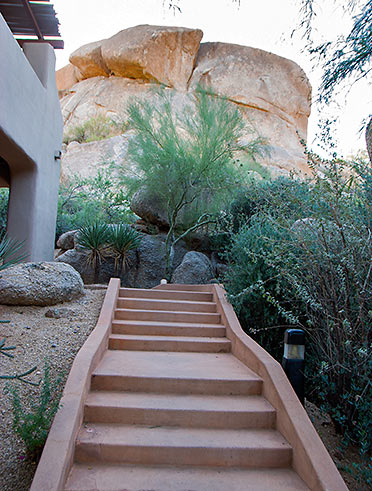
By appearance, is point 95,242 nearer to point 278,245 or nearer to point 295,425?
point 278,245

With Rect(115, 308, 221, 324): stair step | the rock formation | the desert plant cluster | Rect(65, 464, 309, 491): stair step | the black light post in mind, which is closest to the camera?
Rect(65, 464, 309, 491): stair step

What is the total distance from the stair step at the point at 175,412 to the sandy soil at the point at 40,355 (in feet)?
1.61

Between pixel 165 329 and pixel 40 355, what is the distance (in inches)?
73.9

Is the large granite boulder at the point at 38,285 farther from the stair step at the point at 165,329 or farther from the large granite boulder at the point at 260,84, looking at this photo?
the large granite boulder at the point at 260,84

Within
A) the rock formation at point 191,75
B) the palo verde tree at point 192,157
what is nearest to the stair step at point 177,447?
the palo verde tree at point 192,157

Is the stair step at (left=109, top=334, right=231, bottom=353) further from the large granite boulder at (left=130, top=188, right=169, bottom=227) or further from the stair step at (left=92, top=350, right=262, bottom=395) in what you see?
the large granite boulder at (left=130, top=188, right=169, bottom=227)

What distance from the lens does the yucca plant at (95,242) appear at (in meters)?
8.87

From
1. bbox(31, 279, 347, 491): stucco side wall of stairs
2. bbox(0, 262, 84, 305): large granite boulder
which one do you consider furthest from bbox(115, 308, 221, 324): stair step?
bbox(31, 279, 347, 491): stucco side wall of stairs

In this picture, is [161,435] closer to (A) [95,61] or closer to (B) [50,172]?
(B) [50,172]

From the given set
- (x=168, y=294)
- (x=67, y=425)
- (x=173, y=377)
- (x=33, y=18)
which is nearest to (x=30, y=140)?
(x=33, y=18)

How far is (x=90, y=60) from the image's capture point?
1013 inches

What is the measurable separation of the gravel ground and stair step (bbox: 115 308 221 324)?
0.47 metres

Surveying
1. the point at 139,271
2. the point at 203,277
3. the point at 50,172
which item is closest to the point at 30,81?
the point at 50,172

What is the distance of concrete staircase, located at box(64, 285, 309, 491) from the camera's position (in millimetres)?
2873
